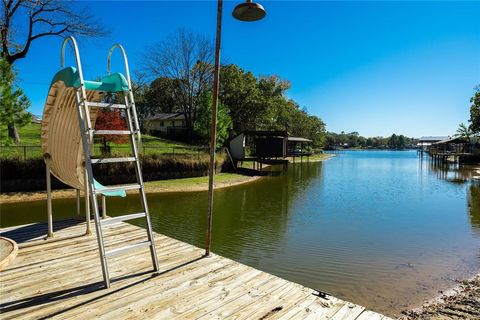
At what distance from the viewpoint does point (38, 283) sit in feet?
11.4

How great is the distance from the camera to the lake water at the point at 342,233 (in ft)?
20.5

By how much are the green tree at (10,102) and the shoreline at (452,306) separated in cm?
1449

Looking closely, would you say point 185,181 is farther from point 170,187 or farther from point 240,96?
point 240,96

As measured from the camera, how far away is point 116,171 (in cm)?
1756

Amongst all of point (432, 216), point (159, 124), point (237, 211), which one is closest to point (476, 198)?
point (432, 216)

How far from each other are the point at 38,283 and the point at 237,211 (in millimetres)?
9514

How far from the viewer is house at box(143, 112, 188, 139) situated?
42.1 metres

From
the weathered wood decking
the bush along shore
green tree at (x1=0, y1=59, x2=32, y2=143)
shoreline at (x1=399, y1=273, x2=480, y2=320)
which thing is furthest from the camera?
the bush along shore

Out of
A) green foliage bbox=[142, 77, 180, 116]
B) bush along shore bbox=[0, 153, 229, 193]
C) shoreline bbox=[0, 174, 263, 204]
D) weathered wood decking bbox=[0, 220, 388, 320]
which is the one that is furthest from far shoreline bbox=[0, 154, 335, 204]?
green foliage bbox=[142, 77, 180, 116]

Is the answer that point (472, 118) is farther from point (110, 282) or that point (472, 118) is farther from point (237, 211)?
point (110, 282)

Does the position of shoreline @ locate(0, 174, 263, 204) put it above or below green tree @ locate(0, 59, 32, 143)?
below

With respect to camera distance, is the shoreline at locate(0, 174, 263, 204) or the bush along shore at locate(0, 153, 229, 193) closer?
the shoreline at locate(0, 174, 263, 204)

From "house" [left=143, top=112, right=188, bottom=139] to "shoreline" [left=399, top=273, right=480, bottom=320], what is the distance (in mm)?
37994

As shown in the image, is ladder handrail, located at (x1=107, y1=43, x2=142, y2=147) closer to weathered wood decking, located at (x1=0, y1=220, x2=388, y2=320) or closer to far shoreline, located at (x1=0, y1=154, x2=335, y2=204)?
weathered wood decking, located at (x1=0, y1=220, x2=388, y2=320)
